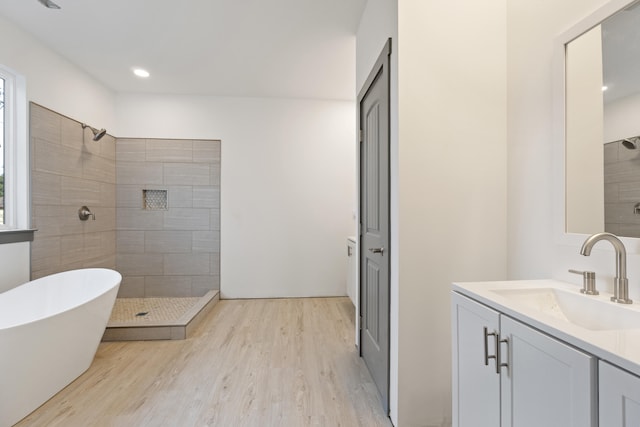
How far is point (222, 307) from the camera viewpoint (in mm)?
3623

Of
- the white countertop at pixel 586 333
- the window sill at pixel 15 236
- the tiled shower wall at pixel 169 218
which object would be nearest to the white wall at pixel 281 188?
the tiled shower wall at pixel 169 218

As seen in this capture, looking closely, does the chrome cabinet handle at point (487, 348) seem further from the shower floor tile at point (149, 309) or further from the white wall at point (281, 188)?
the white wall at point (281, 188)

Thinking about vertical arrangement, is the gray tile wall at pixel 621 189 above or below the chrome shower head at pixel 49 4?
below

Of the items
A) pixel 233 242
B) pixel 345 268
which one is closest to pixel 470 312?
pixel 345 268

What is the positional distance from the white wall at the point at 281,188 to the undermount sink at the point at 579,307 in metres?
2.88

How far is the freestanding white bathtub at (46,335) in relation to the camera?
1613mm

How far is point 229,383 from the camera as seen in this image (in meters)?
2.03

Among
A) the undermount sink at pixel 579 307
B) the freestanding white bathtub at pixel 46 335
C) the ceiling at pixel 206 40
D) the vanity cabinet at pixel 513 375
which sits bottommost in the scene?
the freestanding white bathtub at pixel 46 335

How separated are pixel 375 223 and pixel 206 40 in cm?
223

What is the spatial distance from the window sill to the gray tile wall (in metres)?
3.74

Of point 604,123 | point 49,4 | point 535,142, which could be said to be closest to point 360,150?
point 535,142

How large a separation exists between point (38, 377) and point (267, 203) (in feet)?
8.73

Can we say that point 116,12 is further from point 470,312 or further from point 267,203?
point 470,312

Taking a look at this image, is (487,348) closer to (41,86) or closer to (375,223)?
(375,223)
